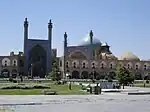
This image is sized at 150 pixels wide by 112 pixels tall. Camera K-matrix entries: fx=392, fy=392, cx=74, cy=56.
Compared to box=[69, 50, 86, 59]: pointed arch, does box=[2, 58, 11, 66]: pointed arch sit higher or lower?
lower

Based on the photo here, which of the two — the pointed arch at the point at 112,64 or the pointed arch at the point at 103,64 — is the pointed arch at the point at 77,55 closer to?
the pointed arch at the point at 103,64

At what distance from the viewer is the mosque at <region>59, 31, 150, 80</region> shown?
105000mm

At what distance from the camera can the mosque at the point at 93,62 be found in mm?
105000

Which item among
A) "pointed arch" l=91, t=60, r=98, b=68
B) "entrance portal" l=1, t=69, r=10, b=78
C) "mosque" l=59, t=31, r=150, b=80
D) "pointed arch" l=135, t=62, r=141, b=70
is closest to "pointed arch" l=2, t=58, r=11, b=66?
"entrance portal" l=1, t=69, r=10, b=78

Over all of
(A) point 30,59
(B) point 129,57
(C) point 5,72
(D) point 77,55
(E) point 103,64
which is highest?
(D) point 77,55

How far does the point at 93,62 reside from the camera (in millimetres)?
107812

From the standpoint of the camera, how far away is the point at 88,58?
358ft

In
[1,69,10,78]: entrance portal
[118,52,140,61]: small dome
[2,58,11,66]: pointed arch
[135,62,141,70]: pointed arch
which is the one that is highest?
[118,52,140,61]: small dome

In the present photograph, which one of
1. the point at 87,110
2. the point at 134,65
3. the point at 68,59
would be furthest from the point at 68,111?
the point at 134,65

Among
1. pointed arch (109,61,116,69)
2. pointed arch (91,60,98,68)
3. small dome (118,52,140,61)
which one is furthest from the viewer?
small dome (118,52,140,61)

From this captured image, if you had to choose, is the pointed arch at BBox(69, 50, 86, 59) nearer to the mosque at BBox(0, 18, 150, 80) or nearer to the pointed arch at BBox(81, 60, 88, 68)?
A: the mosque at BBox(0, 18, 150, 80)

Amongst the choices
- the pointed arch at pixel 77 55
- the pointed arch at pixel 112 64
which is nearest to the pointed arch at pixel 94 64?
the pointed arch at pixel 77 55

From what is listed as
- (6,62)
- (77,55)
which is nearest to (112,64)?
(77,55)

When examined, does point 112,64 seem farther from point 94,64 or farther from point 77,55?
point 77,55
